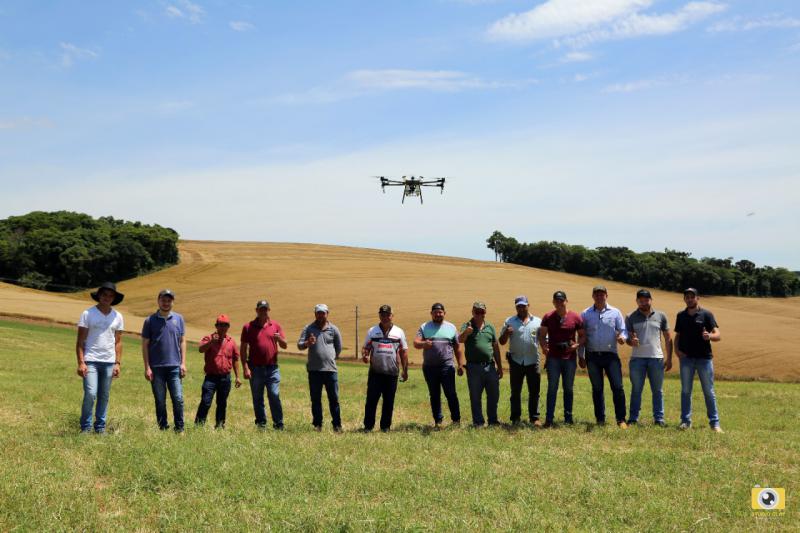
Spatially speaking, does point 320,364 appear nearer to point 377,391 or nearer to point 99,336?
point 377,391

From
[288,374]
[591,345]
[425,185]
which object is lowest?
[288,374]

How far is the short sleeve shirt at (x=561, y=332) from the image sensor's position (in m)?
11.5

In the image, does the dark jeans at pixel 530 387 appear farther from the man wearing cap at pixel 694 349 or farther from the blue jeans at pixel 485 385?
the man wearing cap at pixel 694 349

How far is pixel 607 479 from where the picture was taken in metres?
7.46

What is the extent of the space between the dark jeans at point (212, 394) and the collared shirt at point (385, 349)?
2341 mm

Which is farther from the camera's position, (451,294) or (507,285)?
(507,285)

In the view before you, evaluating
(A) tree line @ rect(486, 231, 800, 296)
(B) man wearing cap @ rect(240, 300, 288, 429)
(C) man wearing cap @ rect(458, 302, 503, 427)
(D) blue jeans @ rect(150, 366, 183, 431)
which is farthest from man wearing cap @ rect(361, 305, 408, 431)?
(A) tree line @ rect(486, 231, 800, 296)

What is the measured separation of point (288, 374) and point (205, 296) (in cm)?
4037

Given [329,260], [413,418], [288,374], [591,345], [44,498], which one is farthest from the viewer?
[329,260]

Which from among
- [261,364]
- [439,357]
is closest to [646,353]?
[439,357]

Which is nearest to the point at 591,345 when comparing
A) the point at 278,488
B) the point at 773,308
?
the point at 278,488

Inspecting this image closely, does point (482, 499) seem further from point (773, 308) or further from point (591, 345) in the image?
point (773, 308)

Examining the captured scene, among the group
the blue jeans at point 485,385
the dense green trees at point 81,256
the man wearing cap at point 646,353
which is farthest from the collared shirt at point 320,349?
the dense green trees at point 81,256

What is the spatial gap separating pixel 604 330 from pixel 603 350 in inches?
12.8
